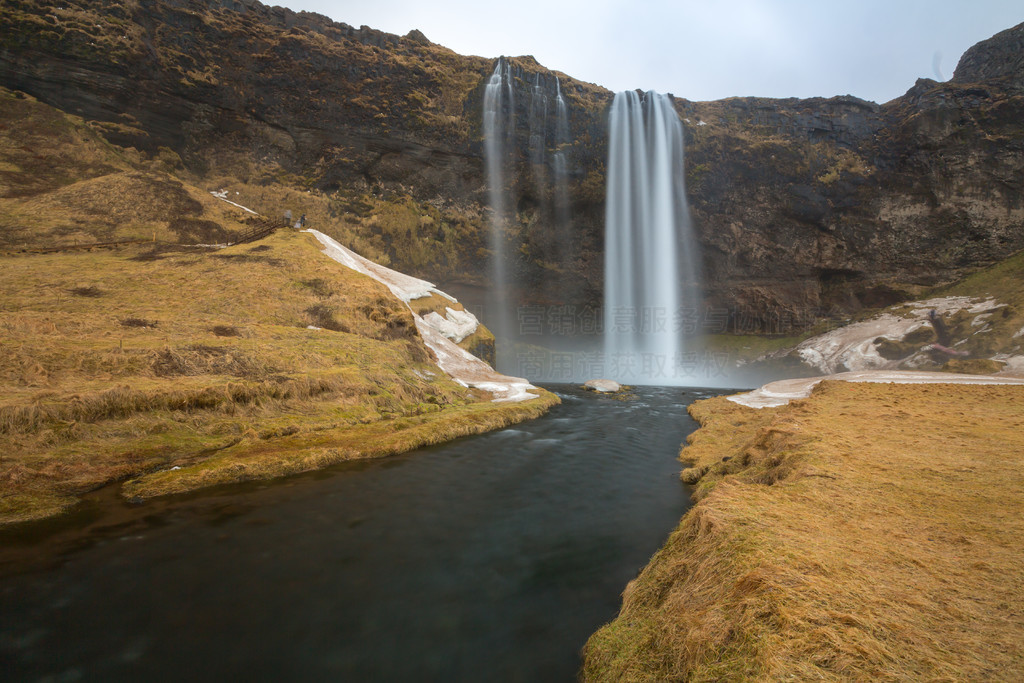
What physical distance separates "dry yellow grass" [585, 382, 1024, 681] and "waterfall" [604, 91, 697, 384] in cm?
5790

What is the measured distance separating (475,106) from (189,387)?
57.8 m

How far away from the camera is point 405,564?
9.01 metres

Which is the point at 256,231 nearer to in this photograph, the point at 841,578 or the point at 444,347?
the point at 444,347

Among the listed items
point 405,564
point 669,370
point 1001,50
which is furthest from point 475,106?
point 1001,50

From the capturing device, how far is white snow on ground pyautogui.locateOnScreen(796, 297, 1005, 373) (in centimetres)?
5247

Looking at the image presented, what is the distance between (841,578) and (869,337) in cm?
6935

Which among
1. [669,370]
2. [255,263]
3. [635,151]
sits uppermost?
[635,151]

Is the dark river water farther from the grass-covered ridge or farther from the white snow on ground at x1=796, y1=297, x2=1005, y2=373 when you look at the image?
the white snow on ground at x1=796, y1=297, x2=1005, y2=373

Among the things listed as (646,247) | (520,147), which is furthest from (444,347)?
(646,247)

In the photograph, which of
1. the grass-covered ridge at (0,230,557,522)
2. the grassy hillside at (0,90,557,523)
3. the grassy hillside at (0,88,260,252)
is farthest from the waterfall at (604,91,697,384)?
the grassy hillside at (0,88,260,252)

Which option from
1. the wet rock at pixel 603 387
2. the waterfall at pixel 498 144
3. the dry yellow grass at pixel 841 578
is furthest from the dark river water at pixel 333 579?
the waterfall at pixel 498 144

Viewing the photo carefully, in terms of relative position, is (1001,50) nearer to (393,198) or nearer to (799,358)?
(799,358)

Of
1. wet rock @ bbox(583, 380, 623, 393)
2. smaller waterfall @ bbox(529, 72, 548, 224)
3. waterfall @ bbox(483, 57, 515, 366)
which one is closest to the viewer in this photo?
wet rock @ bbox(583, 380, 623, 393)

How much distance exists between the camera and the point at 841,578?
441 cm
